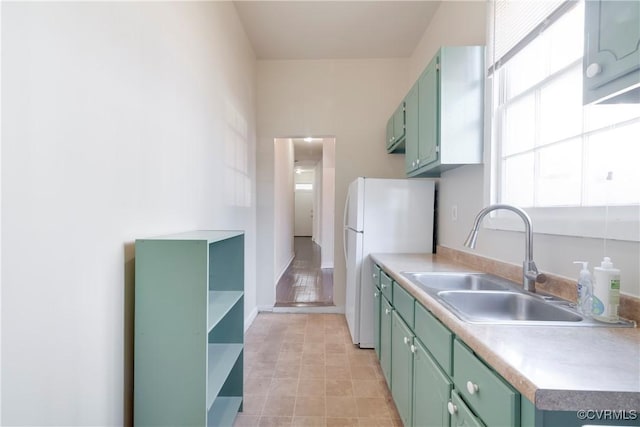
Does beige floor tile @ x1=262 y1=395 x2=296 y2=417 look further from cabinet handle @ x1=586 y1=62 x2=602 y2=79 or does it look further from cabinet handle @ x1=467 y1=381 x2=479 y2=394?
cabinet handle @ x1=586 y1=62 x2=602 y2=79

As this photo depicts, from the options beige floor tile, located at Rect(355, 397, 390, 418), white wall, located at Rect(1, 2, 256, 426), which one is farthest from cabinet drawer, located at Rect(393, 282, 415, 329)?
white wall, located at Rect(1, 2, 256, 426)

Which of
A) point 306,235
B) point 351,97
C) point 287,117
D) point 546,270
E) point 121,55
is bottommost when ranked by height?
point 306,235

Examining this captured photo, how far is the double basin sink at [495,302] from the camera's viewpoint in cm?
108

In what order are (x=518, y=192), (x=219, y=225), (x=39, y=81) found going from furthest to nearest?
(x=219, y=225) → (x=518, y=192) → (x=39, y=81)

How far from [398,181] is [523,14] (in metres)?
1.49

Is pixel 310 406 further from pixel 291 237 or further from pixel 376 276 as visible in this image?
pixel 291 237

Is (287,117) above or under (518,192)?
above

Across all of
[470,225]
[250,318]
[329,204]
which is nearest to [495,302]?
[470,225]

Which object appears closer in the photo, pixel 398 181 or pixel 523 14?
pixel 523 14

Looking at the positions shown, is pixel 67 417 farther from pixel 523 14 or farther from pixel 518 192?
pixel 523 14

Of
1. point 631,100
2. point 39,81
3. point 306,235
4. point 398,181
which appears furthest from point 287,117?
point 306,235

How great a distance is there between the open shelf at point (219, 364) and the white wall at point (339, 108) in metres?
1.89

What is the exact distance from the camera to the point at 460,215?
2.36 m

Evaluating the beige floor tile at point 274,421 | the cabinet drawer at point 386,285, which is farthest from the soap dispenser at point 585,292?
the beige floor tile at point 274,421
